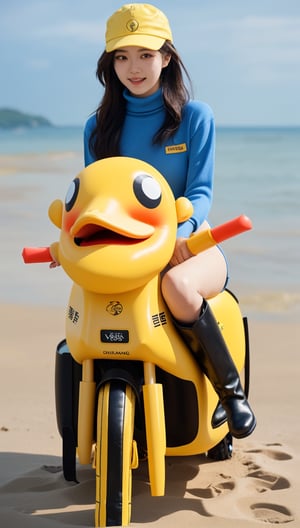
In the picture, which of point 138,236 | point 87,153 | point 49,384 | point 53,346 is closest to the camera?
point 138,236

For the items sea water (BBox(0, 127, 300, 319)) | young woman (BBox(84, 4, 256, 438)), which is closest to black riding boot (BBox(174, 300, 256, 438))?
young woman (BBox(84, 4, 256, 438))

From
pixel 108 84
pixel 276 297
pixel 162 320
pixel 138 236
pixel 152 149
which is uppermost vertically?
pixel 108 84

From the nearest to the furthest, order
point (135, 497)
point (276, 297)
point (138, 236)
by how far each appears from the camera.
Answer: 1. point (138, 236)
2. point (135, 497)
3. point (276, 297)

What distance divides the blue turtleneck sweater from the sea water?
341 centimetres

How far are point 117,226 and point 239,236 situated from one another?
7.20 meters

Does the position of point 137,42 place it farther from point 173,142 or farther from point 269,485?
point 269,485

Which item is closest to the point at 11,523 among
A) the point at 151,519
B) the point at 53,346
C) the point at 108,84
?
the point at 151,519

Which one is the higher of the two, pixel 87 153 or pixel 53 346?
pixel 87 153

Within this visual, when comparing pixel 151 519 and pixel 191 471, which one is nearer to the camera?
pixel 151 519

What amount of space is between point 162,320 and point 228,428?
0.60 m

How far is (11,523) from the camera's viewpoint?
3381 mm

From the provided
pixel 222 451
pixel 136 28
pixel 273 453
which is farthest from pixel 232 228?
pixel 273 453

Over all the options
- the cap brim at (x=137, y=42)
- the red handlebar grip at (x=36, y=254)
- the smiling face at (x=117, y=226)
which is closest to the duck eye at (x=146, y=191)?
the smiling face at (x=117, y=226)

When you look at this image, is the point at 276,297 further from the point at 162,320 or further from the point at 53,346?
the point at 162,320
